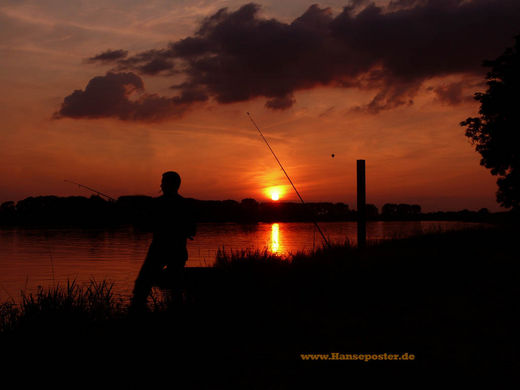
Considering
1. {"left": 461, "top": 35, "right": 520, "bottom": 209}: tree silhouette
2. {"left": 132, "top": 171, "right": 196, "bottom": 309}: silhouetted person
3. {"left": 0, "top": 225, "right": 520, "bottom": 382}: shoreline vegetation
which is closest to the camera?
{"left": 0, "top": 225, "right": 520, "bottom": 382}: shoreline vegetation

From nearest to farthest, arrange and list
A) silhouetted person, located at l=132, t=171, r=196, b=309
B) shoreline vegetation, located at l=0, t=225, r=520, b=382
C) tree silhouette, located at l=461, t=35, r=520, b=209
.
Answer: shoreline vegetation, located at l=0, t=225, r=520, b=382 → silhouetted person, located at l=132, t=171, r=196, b=309 → tree silhouette, located at l=461, t=35, r=520, b=209

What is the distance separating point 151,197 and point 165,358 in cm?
226

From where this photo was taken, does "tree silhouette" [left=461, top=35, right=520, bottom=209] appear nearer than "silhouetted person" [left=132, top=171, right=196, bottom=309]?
No

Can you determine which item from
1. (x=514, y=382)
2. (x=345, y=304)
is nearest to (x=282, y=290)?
(x=345, y=304)

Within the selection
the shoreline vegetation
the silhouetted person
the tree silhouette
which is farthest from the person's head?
the tree silhouette

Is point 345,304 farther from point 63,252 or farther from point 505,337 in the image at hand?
point 63,252

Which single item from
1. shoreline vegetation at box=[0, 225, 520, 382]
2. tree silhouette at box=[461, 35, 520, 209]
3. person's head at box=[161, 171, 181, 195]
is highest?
tree silhouette at box=[461, 35, 520, 209]

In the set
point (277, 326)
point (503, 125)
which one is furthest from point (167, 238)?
point (503, 125)

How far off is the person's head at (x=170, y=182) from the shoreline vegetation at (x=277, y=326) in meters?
1.68

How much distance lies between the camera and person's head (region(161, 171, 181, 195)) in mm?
6289

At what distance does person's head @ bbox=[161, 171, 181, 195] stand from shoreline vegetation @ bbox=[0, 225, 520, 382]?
1675 mm

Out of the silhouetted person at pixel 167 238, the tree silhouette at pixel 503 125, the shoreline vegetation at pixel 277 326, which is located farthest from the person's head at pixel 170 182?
the tree silhouette at pixel 503 125

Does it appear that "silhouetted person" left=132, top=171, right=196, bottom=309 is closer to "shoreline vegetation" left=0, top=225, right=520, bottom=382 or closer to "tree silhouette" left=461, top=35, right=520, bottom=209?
"shoreline vegetation" left=0, top=225, right=520, bottom=382

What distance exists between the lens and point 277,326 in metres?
5.98
